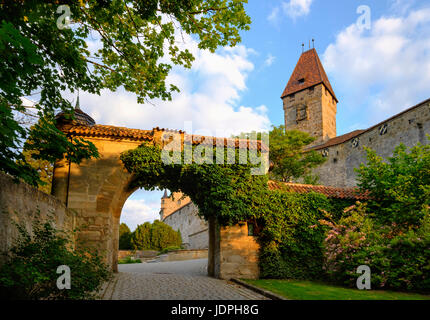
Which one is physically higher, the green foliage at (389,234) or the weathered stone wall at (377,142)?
the weathered stone wall at (377,142)

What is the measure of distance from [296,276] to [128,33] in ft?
29.9

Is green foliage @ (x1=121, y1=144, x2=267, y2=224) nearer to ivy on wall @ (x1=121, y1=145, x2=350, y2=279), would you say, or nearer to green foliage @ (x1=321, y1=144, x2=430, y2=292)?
ivy on wall @ (x1=121, y1=145, x2=350, y2=279)

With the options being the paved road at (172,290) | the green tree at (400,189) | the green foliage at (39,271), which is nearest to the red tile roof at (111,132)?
the paved road at (172,290)

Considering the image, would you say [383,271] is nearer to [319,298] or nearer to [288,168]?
[319,298]

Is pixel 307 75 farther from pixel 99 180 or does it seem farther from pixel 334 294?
pixel 334 294

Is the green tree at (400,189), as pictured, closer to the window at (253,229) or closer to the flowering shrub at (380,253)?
the flowering shrub at (380,253)

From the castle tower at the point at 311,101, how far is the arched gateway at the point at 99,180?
31.9 meters

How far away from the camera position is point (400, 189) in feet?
38.2

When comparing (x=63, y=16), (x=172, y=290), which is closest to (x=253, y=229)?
(x=172, y=290)

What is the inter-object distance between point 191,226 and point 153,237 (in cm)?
510

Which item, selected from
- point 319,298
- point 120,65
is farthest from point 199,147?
point 319,298

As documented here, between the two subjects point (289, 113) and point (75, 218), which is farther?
point (289, 113)

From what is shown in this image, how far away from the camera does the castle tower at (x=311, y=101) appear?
132 ft
